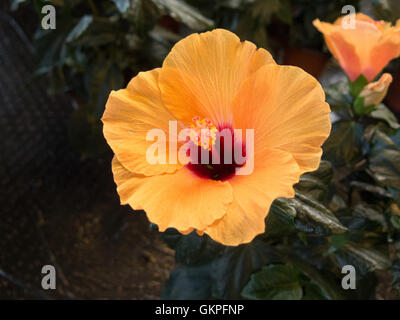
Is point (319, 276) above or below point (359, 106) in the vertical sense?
below

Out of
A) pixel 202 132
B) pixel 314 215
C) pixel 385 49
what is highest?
pixel 385 49

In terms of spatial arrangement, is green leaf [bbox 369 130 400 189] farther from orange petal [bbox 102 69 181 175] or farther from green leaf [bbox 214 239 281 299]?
orange petal [bbox 102 69 181 175]

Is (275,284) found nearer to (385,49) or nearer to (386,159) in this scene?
(386,159)

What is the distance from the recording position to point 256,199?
16.5 inches

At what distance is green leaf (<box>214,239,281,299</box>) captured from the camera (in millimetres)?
719

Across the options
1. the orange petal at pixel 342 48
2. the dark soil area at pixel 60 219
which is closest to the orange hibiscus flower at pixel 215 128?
the orange petal at pixel 342 48

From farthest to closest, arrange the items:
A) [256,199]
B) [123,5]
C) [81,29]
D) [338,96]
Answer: [81,29], [123,5], [338,96], [256,199]

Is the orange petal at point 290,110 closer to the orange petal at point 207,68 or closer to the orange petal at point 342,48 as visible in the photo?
the orange petal at point 207,68

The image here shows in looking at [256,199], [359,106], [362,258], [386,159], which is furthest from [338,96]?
[256,199]

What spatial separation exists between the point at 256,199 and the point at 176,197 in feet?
0.31

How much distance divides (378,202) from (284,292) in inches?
9.7

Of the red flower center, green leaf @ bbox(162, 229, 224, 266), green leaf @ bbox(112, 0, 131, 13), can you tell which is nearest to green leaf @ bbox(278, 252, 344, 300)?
green leaf @ bbox(162, 229, 224, 266)

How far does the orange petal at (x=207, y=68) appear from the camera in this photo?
472mm

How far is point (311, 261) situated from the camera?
0.75 m
